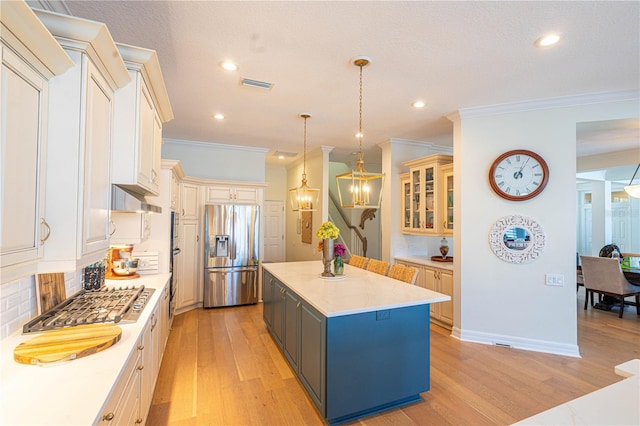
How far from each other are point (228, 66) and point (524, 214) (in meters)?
3.48

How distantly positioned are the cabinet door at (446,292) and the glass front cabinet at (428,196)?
62cm

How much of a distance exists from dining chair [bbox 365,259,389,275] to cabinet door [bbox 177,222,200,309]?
286cm

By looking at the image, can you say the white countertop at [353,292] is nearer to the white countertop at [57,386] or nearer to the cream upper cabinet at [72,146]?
the white countertop at [57,386]

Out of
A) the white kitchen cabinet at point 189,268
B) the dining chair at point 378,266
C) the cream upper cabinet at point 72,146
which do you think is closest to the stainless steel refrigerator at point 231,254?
the white kitchen cabinet at point 189,268

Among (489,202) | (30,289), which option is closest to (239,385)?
(30,289)

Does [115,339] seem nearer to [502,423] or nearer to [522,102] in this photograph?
[502,423]

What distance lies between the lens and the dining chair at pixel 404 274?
9.80 ft

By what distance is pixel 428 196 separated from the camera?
4.55 m

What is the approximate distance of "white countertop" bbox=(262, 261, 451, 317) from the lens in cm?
211

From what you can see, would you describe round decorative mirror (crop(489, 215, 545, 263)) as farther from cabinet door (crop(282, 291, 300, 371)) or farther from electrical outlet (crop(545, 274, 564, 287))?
cabinet door (crop(282, 291, 300, 371))

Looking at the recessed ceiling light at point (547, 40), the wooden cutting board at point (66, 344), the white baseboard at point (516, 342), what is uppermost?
the recessed ceiling light at point (547, 40)

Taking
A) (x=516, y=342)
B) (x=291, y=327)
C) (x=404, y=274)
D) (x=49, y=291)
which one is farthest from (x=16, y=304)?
(x=516, y=342)

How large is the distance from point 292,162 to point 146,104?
202 inches

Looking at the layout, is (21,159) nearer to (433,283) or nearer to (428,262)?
(433,283)
